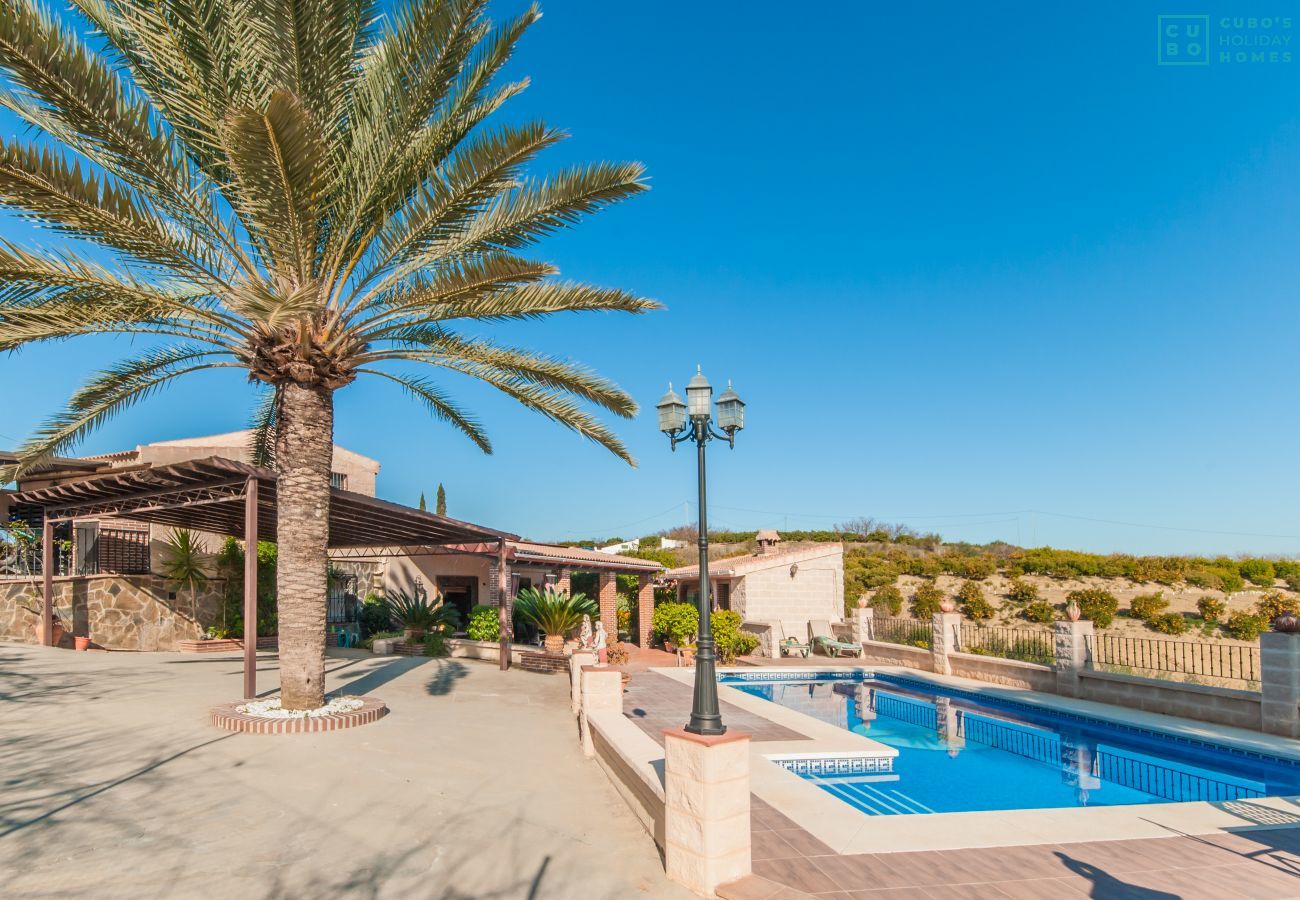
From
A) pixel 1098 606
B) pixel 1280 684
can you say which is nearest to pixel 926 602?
pixel 1098 606

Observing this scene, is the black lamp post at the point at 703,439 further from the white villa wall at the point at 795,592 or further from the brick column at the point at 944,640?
the white villa wall at the point at 795,592

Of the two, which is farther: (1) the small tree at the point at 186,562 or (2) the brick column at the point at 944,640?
(1) the small tree at the point at 186,562

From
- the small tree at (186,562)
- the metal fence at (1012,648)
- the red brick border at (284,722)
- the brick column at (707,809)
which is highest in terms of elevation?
the small tree at (186,562)

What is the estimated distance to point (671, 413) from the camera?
25.2ft

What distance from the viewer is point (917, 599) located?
30.3 metres

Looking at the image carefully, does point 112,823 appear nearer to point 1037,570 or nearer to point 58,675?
point 58,675

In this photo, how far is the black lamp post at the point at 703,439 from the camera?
19.9ft

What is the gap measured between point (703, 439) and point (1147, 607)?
85.5 ft

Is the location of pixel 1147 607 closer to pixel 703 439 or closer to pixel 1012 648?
pixel 1012 648

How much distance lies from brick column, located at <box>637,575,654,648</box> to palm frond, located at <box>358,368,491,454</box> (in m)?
11.5

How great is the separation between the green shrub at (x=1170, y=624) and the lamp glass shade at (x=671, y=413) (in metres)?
24.8

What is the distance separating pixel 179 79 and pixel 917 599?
28897 mm

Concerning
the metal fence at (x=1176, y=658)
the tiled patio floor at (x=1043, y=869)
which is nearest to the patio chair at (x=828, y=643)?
the metal fence at (x=1176, y=658)

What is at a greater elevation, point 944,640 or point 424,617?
point 424,617
